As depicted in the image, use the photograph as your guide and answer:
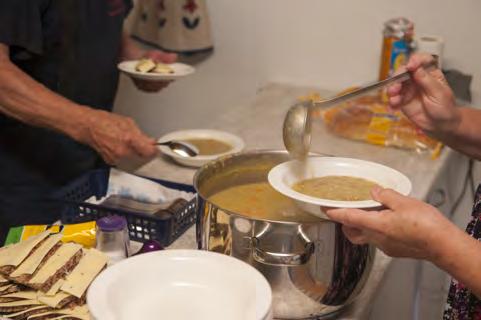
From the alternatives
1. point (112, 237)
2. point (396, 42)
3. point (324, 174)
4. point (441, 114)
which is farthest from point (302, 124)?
point (396, 42)

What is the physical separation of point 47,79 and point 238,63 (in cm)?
97

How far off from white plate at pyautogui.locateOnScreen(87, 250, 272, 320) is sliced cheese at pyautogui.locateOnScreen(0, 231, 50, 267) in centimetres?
20

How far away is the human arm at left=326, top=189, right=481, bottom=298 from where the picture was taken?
2.71ft

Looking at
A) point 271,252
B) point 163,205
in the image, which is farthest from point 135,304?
point 163,205

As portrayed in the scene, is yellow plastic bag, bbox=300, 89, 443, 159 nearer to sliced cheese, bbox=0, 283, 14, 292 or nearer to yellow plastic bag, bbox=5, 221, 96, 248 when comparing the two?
yellow plastic bag, bbox=5, 221, 96, 248

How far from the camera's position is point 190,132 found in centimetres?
172

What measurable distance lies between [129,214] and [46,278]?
10.9 inches

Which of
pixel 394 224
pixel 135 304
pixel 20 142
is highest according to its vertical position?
pixel 394 224

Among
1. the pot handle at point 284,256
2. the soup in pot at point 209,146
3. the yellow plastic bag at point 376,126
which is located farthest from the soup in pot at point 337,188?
the yellow plastic bag at point 376,126

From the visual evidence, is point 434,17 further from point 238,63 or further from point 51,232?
point 51,232

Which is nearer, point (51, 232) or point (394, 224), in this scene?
point (394, 224)

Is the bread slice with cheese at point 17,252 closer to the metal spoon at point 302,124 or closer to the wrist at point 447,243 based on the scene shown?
the metal spoon at point 302,124

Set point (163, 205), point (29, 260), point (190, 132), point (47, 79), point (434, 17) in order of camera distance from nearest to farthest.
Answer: point (29, 260)
point (163, 205)
point (47, 79)
point (190, 132)
point (434, 17)

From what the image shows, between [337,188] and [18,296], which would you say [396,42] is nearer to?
[337,188]
